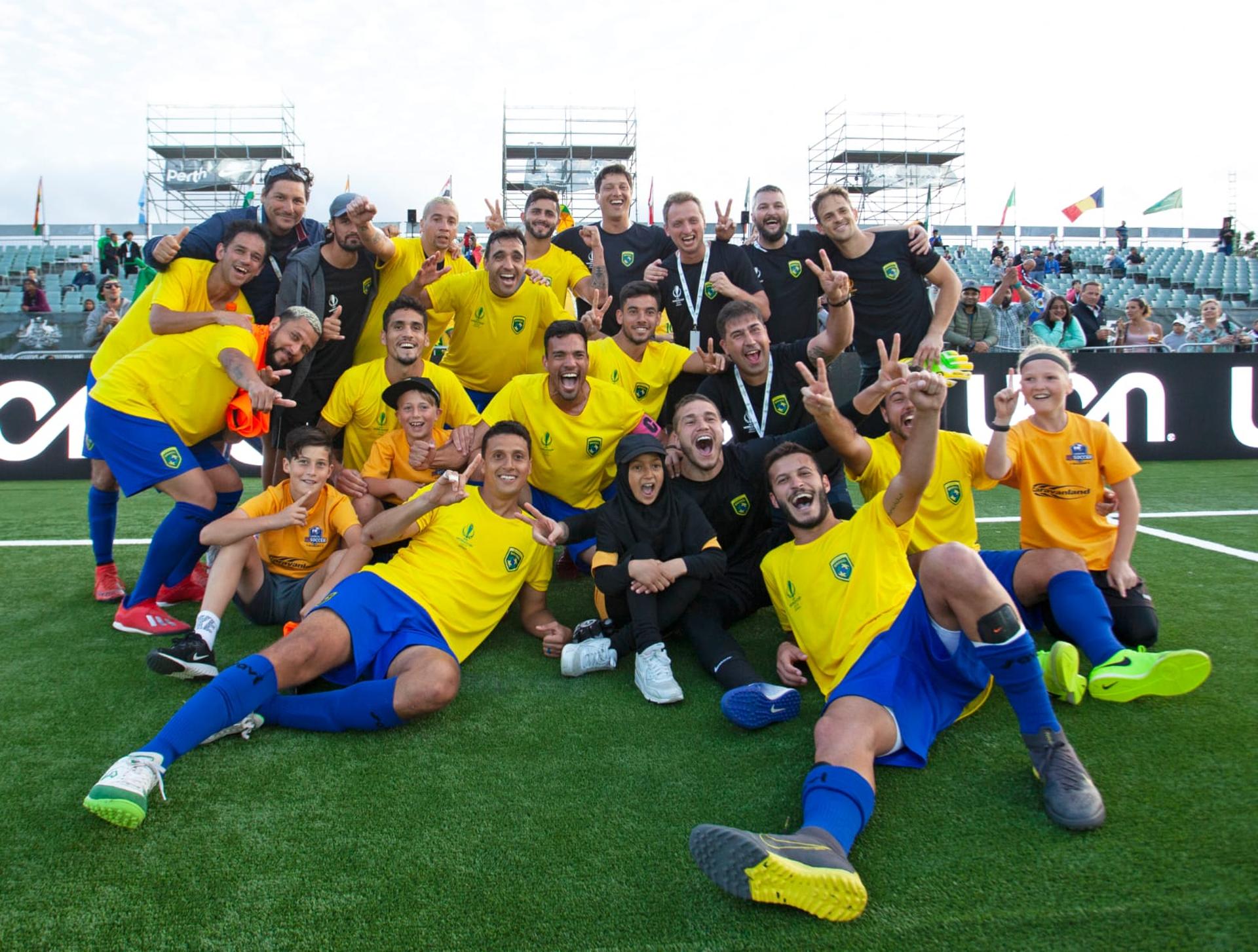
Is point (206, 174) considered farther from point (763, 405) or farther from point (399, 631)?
point (399, 631)

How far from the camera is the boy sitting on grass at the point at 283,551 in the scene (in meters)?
3.68

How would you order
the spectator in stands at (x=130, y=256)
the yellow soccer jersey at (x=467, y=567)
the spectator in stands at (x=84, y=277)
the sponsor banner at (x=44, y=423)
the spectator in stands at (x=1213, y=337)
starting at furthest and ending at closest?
the spectator in stands at (x=84, y=277), the spectator in stands at (x=130, y=256), the spectator in stands at (x=1213, y=337), the sponsor banner at (x=44, y=423), the yellow soccer jersey at (x=467, y=567)

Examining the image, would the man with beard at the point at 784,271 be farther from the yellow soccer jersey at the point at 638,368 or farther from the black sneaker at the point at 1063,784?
the black sneaker at the point at 1063,784

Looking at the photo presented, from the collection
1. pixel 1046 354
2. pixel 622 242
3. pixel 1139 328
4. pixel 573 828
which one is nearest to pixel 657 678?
pixel 573 828

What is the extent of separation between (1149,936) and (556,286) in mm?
5222

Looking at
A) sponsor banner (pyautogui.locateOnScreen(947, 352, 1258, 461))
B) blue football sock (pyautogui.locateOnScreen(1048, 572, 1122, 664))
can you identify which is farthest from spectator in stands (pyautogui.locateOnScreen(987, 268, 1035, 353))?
blue football sock (pyautogui.locateOnScreen(1048, 572, 1122, 664))

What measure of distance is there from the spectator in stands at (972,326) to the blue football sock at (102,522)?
29.2ft

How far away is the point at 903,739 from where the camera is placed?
256 centimetres

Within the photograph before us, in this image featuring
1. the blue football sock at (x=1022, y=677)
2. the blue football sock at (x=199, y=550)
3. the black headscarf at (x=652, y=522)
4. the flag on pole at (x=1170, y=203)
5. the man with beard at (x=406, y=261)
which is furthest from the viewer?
the flag on pole at (x=1170, y=203)

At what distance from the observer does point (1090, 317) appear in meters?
11.2

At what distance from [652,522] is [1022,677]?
1794 millimetres

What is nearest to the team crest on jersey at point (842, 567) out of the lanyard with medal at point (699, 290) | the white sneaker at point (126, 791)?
A: the white sneaker at point (126, 791)

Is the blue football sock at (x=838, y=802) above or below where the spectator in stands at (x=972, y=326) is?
below

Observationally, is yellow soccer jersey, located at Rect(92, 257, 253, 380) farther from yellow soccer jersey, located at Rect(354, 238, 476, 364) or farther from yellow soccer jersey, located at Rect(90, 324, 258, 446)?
yellow soccer jersey, located at Rect(354, 238, 476, 364)
